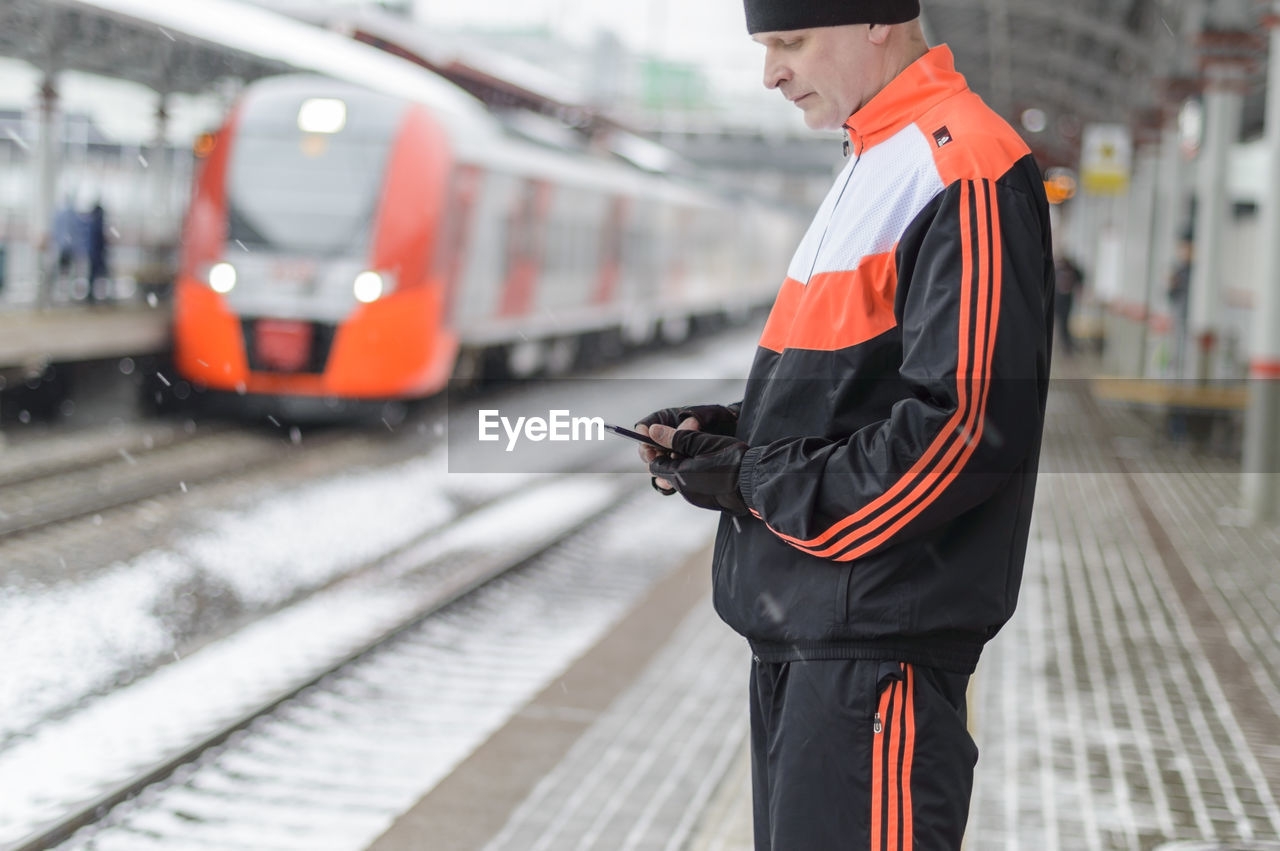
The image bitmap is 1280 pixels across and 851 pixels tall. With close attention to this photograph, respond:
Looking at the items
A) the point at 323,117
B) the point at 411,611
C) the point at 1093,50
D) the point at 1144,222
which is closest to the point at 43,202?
the point at 323,117

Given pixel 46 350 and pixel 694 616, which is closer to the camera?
pixel 694 616

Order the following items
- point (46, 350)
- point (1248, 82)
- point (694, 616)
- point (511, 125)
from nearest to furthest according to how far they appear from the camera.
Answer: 1. point (694, 616)
2. point (46, 350)
3. point (1248, 82)
4. point (511, 125)

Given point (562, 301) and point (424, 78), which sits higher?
point (424, 78)

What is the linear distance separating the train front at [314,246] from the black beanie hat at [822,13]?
9.69 meters

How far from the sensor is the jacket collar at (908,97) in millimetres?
1733

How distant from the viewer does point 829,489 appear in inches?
63.8

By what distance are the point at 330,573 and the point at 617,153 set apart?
1281 centimetres

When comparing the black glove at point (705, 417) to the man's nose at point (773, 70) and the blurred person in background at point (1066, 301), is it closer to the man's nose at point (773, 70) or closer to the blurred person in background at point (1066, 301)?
the man's nose at point (773, 70)

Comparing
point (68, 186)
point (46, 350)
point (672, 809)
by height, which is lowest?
point (672, 809)

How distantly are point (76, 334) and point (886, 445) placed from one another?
10.7 m

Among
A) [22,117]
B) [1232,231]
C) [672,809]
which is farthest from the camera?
[1232,231]

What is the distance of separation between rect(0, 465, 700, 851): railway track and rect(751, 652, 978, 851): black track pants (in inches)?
101

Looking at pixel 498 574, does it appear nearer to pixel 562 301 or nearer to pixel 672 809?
pixel 672 809

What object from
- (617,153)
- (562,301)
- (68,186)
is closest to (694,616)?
(562,301)
